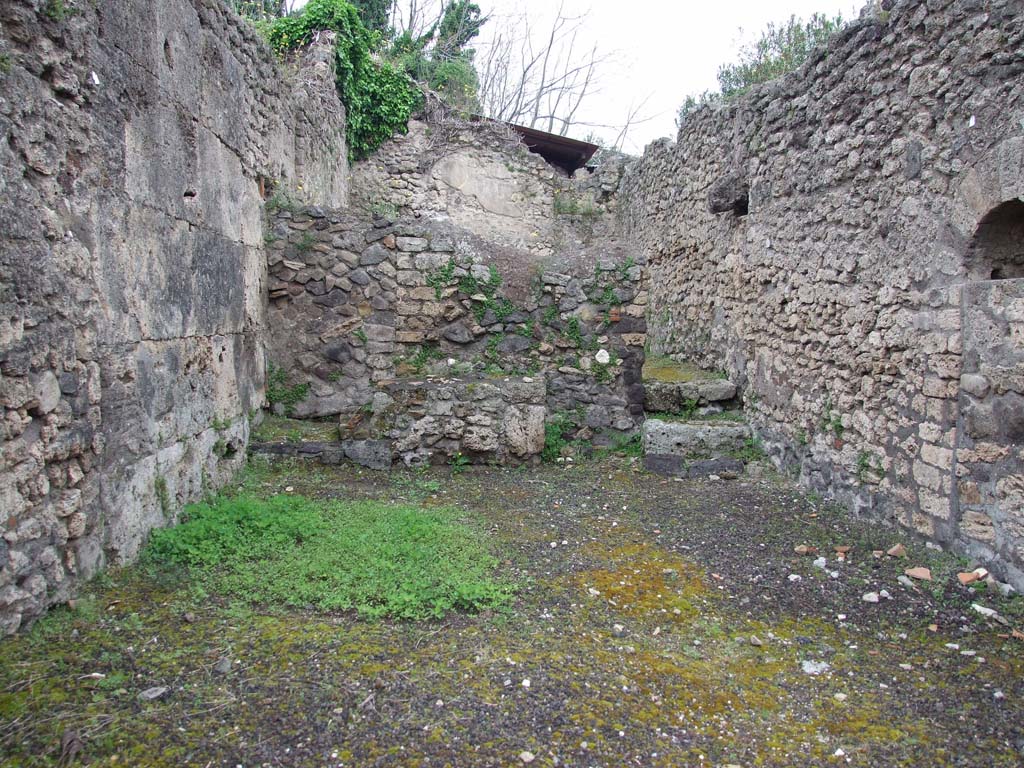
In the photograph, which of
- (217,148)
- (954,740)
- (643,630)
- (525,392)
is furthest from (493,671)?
(217,148)

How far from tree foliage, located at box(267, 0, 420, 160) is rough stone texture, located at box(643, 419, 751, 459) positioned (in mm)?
7302

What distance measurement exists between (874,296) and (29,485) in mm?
4855

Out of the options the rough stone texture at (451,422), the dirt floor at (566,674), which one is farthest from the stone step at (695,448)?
the dirt floor at (566,674)

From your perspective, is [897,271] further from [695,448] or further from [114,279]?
[114,279]

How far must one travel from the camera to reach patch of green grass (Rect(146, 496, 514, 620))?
3250 millimetres

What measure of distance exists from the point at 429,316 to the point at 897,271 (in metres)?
3.77

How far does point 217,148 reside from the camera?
500cm

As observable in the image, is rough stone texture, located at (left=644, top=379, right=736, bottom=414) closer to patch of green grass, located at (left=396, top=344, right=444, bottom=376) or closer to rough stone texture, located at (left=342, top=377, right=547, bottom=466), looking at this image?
rough stone texture, located at (left=342, top=377, right=547, bottom=466)

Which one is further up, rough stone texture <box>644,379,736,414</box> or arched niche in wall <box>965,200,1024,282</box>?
arched niche in wall <box>965,200,1024,282</box>

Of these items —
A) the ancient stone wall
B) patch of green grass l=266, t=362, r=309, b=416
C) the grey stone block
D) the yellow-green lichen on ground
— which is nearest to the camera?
the ancient stone wall

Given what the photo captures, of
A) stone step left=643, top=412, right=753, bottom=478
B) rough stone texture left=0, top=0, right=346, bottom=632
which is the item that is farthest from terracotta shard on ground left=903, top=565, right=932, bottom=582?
rough stone texture left=0, top=0, right=346, bottom=632

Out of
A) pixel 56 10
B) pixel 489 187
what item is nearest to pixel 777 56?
pixel 489 187

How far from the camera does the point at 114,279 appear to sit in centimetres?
348

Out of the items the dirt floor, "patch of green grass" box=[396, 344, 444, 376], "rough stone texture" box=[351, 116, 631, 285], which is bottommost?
the dirt floor
